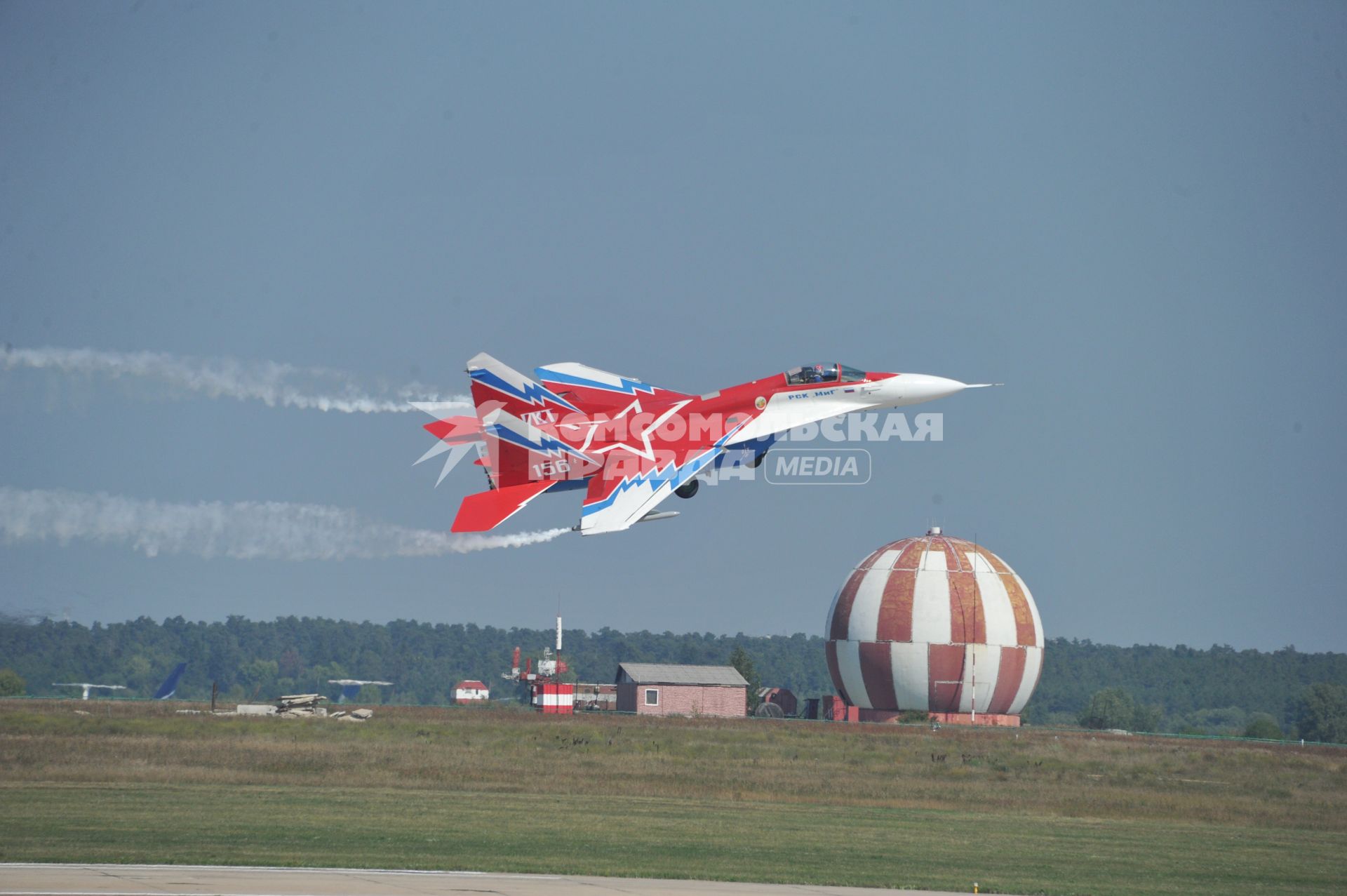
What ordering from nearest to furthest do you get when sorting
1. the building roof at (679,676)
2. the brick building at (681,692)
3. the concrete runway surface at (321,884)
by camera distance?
the concrete runway surface at (321,884) < the brick building at (681,692) < the building roof at (679,676)

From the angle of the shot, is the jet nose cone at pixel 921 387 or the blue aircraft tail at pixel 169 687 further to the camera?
the blue aircraft tail at pixel 169 687

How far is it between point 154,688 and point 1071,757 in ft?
327

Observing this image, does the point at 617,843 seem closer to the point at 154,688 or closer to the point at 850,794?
the point at 850,794

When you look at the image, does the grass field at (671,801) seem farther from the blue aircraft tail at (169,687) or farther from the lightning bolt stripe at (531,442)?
the blue aircraft tail at (169,687)

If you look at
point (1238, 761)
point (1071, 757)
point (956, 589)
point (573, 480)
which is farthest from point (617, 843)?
point (956, 589)

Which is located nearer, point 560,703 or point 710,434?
point 710,434

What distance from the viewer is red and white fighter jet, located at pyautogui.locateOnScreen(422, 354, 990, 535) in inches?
1663

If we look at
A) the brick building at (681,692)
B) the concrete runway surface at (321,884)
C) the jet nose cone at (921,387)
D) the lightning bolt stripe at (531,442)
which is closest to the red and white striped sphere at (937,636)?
the brick building at (681,692)

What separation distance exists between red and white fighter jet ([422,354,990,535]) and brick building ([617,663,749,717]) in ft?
224

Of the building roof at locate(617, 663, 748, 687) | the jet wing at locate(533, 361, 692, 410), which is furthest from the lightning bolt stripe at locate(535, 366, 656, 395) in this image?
the building roof at locate(617, 663, 748, 687)

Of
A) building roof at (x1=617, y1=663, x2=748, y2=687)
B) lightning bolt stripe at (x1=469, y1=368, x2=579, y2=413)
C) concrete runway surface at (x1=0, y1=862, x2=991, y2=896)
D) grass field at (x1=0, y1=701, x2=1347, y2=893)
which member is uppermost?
lightning bolt stripe at (x1=469, y1=368, x2=579, y2=413)

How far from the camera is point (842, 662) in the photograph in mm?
106750

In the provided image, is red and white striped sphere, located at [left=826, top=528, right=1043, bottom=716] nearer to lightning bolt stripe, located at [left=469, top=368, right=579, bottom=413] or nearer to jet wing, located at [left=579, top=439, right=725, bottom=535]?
jet wing, located at [left=579, top=439, right=725, bottom=535]

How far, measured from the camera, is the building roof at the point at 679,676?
115m
